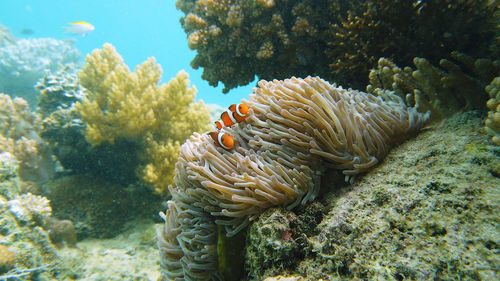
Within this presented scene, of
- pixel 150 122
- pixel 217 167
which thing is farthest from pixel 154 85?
pixel 217 167

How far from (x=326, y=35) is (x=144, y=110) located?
3768mm

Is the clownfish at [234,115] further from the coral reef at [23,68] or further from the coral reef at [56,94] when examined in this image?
the coral reef at [23,68]

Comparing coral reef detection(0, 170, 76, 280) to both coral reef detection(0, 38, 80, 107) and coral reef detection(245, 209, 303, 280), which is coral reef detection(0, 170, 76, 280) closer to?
coral reef detection(245, 209, 303, 280)

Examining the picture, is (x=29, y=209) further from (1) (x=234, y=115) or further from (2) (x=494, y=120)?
(2) (x=494, y=120)

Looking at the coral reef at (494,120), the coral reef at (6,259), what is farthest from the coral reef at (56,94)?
the coral reef at (494,120)

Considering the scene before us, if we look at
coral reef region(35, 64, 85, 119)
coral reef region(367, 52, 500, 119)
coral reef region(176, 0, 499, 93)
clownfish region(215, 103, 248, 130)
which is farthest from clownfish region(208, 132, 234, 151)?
coral reef region(35, 64, 85, 119)

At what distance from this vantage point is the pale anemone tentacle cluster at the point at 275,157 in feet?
5.84

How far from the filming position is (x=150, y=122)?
5.25 m

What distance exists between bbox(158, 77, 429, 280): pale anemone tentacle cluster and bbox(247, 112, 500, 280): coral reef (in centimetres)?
15

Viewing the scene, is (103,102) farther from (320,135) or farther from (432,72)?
(432,72)

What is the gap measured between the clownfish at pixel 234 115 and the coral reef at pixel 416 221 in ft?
2.96

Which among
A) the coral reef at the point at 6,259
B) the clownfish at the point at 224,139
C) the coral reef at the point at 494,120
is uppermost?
the clownfish at the point at 224,139

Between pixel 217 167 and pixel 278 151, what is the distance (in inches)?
19.3

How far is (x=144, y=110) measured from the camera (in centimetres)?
524
